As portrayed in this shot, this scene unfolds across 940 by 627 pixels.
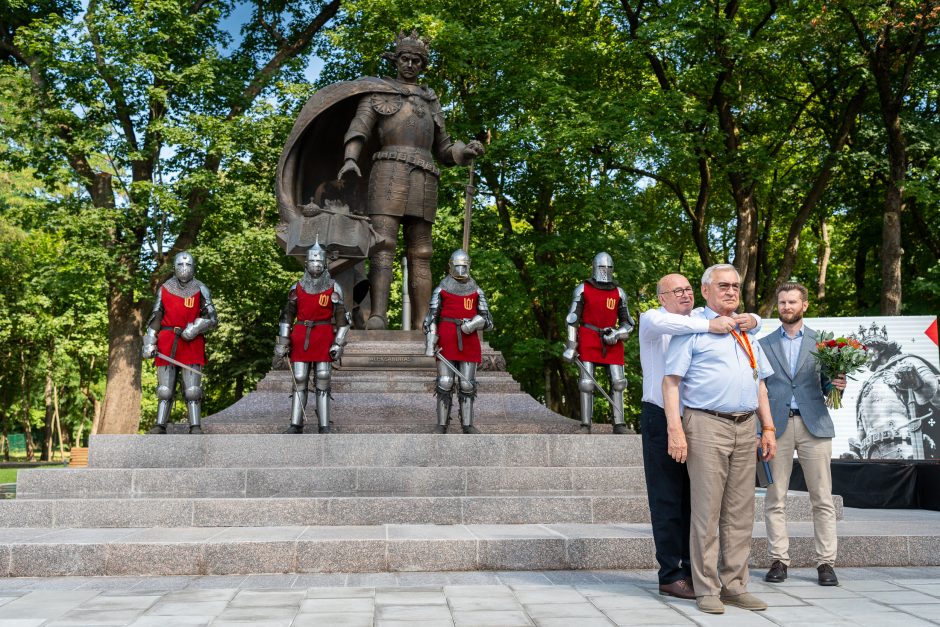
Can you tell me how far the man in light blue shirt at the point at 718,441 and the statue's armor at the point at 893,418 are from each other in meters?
8.92

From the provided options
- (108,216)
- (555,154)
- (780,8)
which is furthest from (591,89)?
(108,216)

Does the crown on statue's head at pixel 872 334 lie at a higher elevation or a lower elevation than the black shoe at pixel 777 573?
higher

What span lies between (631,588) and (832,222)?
23.0 m

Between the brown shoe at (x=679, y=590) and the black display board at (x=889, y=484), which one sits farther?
the black display board at (x=889, y=484)

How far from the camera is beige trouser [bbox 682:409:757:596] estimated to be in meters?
4.96

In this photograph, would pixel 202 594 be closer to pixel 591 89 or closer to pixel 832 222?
pixel 591 89

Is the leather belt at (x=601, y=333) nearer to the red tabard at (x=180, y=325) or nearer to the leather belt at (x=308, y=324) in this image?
the leather belt at (x=308, y=324)

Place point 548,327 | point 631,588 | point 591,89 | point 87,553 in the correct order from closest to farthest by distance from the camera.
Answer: point 631,588 < point 87,553 < point 591,89 < point 548,327

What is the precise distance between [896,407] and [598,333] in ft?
19.2

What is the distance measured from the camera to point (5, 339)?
31719mm

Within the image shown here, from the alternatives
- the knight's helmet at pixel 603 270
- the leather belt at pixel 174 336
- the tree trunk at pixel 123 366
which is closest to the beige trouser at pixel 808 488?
the knight's helmet at pixel 603 270

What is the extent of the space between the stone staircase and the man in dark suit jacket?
60 cm

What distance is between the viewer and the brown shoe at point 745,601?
489 centimetres

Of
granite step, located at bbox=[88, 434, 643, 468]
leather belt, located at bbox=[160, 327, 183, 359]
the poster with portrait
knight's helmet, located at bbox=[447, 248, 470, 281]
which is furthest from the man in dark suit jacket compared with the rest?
the poster with portrait
